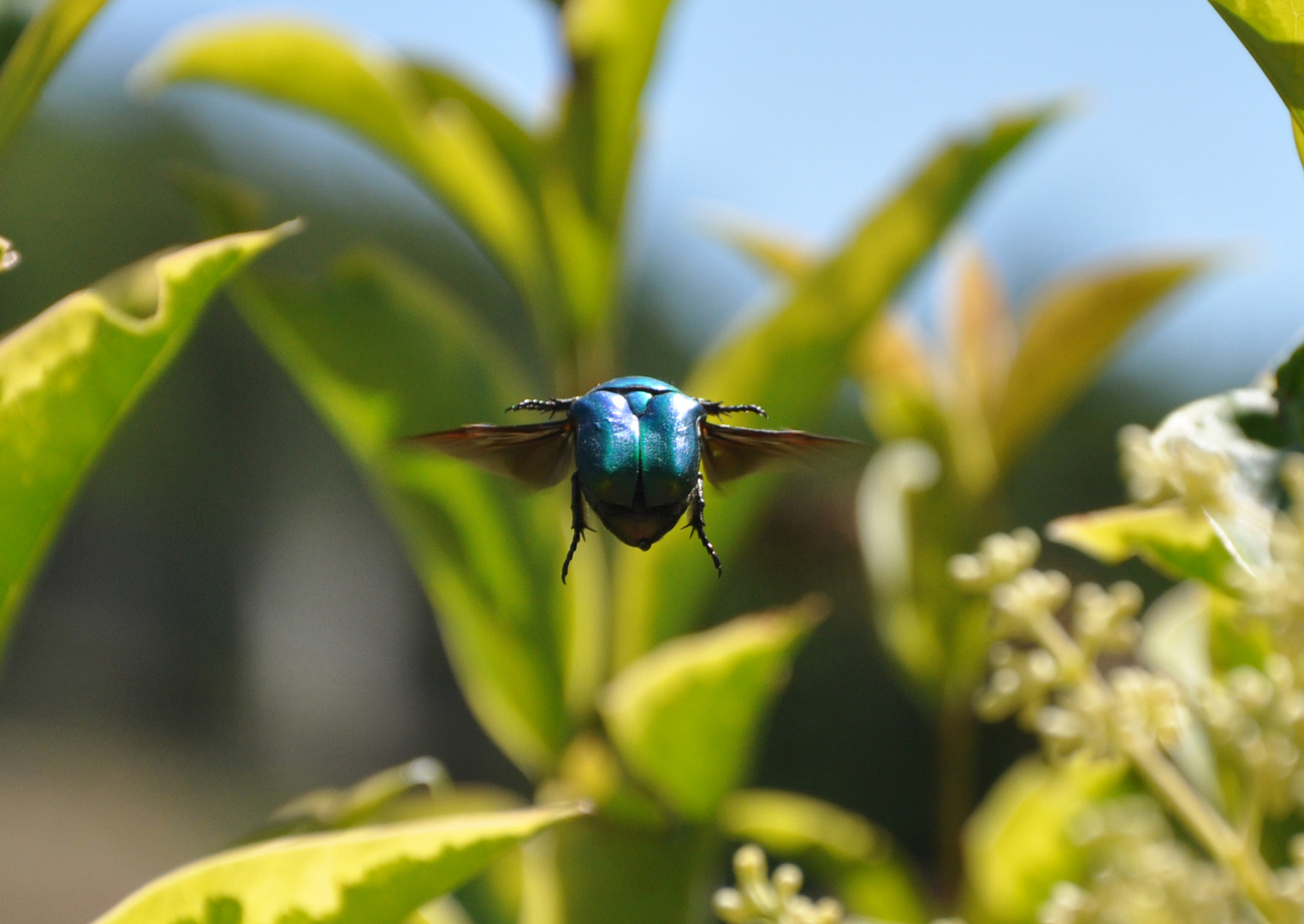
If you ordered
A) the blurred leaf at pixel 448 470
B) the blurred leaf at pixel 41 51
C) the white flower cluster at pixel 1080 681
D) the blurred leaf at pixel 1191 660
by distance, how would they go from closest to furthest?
the blurred leaf at pixel 41 51, the white flower cluster at pixel 1080 681, the blurred leaf at pixel 448 470, the blurred leaf at pixel 1191 660

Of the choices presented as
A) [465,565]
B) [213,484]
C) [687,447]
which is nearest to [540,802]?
[465,565]

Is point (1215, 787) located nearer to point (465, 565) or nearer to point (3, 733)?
point (465, 565)

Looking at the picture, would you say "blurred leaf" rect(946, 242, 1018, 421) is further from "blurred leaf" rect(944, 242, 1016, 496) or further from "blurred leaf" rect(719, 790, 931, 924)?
"blurred leaf" rect(719, 790, 931, 924)

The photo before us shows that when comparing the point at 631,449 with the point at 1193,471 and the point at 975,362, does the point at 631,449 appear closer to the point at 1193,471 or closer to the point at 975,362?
the point at 1193,471

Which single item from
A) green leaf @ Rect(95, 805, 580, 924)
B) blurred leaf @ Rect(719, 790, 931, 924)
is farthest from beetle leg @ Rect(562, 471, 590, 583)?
blurred leaf @ Rect(719, 790, 931, 924)

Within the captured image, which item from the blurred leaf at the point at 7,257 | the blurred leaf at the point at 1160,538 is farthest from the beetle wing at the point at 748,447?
the blurred leaf at the point at 7,257

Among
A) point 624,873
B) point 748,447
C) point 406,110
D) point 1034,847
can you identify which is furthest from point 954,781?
point 406,110

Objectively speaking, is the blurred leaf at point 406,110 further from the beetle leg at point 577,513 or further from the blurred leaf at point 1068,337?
the blurred leaf at point 1068,337
